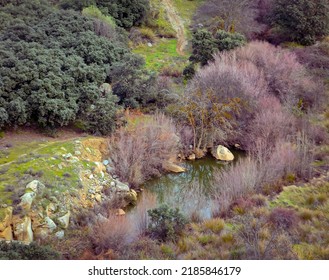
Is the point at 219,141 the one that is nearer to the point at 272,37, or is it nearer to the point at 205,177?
the point at 205,177

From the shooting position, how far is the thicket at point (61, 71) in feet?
66.0

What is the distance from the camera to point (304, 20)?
36344 millimetres

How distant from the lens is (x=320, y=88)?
27.7m

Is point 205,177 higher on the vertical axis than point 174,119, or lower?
lower

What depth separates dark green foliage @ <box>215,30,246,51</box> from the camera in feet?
98.1

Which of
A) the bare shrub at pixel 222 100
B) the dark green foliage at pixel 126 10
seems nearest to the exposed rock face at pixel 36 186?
the bare shrub at pixel 222 100

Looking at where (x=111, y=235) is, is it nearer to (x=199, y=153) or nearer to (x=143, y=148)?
(x=143, y=148)

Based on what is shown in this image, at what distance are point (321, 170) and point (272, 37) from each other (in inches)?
856

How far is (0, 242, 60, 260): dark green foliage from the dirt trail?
92.6 ft

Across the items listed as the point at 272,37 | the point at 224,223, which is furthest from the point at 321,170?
the point at 272,37

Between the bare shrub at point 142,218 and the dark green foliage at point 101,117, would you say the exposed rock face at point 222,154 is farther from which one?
the bare shrub at point 142,218

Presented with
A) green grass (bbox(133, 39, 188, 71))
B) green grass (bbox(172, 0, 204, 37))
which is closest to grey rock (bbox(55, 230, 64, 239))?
green grass (bbox(133, 39, 188, 71))

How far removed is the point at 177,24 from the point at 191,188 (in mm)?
28371

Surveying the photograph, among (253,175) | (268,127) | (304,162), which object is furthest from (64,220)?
(268,127)
